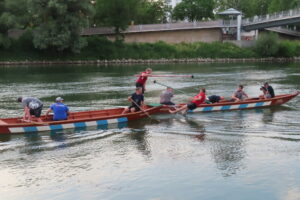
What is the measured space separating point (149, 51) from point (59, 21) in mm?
17588

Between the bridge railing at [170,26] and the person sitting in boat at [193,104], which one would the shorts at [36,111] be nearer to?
the person sitting in boat at [193,104]

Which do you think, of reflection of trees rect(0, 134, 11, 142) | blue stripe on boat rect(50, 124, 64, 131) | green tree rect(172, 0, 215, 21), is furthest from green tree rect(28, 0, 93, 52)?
reflection of trees rect(0, 134, 11, 142)

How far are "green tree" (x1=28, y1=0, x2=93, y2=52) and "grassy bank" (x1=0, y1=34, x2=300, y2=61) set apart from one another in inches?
148

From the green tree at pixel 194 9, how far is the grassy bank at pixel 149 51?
1728cm

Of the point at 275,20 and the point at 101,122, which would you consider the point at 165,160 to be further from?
the point at 275,20

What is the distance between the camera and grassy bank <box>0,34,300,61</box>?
71125mm

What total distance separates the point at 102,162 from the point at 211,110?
10.8 meters

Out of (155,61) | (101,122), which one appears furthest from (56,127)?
(155,61)

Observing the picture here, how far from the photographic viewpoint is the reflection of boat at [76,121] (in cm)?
2012

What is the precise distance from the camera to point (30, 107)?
2072 cm

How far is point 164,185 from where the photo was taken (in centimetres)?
1433

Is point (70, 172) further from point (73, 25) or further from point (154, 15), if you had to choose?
point (154, 15)

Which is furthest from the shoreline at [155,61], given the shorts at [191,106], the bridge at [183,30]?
the shorts at [191,106]

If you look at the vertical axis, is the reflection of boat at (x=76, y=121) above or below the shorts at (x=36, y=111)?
below
